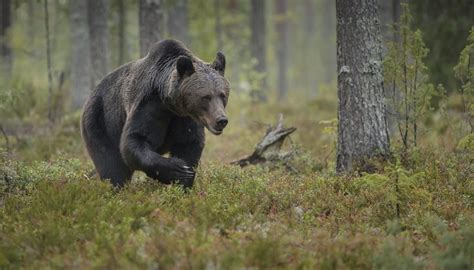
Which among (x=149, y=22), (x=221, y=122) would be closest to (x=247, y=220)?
(x=221, y=122)

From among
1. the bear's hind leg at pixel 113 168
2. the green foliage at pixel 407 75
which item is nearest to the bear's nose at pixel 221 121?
the bear's hind leg at pixel 113 168

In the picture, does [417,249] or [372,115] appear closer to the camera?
[417,249]

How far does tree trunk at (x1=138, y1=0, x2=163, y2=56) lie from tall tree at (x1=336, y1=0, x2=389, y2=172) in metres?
5.58

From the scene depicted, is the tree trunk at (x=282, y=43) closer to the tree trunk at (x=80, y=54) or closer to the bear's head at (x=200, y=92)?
the tree trunk at (x=80, y=54)

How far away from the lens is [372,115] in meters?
8.75

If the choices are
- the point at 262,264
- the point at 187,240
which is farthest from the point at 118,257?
the point at 262,264

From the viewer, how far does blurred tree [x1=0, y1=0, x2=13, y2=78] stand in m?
22.3

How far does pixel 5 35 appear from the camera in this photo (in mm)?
22984

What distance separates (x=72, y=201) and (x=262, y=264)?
2659 mm

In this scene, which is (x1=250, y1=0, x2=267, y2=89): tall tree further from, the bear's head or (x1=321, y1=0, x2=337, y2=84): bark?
(x1=321, y1=0, x2=337, y2=84): bark

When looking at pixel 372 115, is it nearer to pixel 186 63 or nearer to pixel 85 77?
pixel 186 63

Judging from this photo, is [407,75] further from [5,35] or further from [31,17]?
[31,17]

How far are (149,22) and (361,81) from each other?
6202mm

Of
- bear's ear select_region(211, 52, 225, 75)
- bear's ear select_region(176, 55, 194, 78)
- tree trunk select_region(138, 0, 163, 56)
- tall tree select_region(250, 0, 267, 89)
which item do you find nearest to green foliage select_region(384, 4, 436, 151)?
bear's ear select_region(211, 52, 225, 75)
